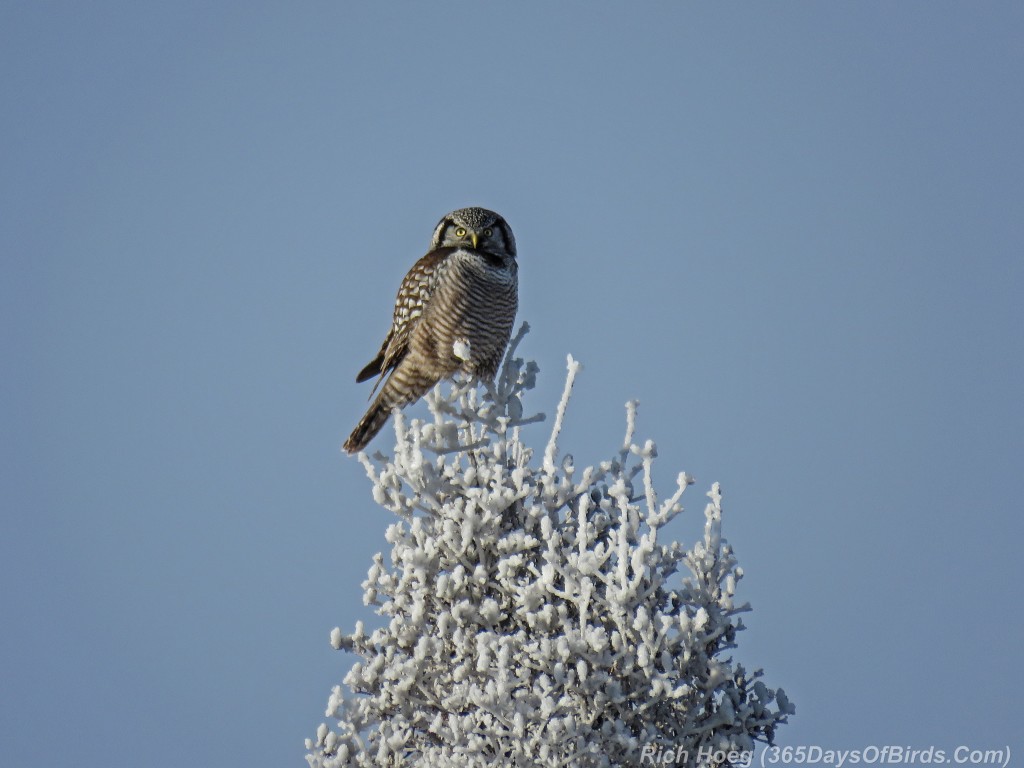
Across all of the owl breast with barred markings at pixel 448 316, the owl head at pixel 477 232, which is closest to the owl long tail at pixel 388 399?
the owl breast with barred markings at pixel 448 316

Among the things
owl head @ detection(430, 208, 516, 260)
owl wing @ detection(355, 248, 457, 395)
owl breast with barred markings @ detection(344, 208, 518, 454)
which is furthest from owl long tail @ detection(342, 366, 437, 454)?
owl head @ detection(430, 208, 516, 260)

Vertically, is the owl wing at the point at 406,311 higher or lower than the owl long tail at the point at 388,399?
higher

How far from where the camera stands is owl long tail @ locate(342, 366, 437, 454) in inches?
393

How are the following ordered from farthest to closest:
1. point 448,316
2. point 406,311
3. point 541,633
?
1. point 406,311
2. point 448,316
3. point 541,633

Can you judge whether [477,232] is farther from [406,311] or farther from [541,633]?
[541,633]

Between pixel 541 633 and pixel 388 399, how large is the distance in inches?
151

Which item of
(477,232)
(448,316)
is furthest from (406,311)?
(477,232)

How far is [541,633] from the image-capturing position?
678 cm

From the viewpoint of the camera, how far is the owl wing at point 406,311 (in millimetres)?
10250

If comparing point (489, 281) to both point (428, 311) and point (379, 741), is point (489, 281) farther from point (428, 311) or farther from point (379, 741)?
point (379, 741)

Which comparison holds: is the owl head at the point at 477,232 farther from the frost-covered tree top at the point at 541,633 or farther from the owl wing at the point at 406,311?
the frost-covered tree top at the point at 541,633

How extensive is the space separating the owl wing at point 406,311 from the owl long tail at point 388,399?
0.44ft

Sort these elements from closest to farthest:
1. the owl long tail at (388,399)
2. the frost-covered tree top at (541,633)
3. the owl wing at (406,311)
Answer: the frost-covered tree top at (541,633) → the owl long tail at (388,399) → the owl wing at (406,311)

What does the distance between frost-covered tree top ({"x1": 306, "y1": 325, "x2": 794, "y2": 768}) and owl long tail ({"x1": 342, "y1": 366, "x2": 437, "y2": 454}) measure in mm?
2334
